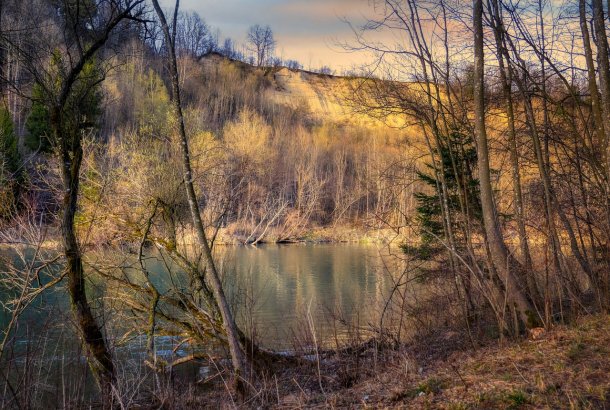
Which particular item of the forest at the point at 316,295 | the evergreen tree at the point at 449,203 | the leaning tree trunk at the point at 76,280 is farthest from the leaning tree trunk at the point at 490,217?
the leaning tree trunk at the point at 76,280

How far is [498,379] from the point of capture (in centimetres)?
483

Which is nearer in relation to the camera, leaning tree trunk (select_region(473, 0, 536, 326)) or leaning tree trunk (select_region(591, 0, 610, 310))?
leaning tree trunk (select_region(591, 0, 610, 310))

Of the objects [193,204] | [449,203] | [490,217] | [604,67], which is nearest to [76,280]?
[193,204]

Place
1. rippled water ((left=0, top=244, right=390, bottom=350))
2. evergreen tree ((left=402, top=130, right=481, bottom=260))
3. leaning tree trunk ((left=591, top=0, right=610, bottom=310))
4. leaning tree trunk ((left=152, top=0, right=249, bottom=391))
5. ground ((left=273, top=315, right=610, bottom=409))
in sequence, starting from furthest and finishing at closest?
evergreen tree ((left=402, top=130, right=481, bottom=260)) → rippled water ((left=0, top=244, right=390, bottom=350)) → leaning tree trunk ((left=152, top=0, right=249, bottom=391)) → leaning tree trunk ((left=591, top=0, right=610, bottom=310)) → ground ((left=273, top=315, right=610, bottom=409))

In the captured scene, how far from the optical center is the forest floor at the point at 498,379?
421 cm

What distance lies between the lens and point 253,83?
7688 cm

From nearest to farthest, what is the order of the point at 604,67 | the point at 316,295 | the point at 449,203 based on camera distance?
the point at 604,67 → the point at 449,203 → the point at 316,295

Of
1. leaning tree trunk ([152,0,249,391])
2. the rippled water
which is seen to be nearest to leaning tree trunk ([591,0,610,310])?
the rippled water

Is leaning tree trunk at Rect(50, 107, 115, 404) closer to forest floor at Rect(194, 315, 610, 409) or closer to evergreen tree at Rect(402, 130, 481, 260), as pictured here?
forest floor at Rect(194, 315, 610, 409)

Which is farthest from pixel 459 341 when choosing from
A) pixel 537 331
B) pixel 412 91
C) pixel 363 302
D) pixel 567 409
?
pixel 363 302

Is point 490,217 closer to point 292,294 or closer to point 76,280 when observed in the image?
point 76,280

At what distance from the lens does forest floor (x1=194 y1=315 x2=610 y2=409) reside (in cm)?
421

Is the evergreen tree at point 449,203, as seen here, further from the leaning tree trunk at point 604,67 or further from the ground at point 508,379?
the ground at point 508,379

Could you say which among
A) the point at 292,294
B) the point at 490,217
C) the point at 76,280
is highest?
the point at 490,217
